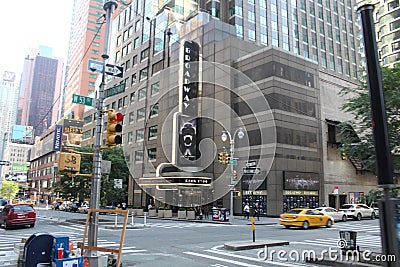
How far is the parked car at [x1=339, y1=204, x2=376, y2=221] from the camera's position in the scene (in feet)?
108

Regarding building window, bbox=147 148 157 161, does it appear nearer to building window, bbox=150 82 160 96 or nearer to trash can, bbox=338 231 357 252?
building window, bbox=150 82 160 96

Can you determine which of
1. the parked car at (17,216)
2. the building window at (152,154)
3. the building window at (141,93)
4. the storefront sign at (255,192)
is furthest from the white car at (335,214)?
the building window at (141,93)

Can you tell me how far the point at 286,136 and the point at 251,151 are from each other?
4.31 m

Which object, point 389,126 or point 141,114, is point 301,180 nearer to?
point 141,114

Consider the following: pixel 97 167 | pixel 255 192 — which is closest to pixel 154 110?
pixel 255 192

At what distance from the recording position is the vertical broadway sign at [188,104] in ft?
141

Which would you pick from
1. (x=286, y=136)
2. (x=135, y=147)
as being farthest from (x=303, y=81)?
(x=135, y=147)

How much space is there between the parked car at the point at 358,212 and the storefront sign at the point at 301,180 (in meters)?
5.79

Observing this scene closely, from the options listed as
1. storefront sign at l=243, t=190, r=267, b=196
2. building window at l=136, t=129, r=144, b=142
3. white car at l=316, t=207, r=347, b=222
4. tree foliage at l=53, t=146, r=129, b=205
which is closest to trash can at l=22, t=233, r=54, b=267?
tree foliage at l=53, t=146, r=129, b=205

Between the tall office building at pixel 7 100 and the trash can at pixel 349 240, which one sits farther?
the tall office building at pixel 7 100

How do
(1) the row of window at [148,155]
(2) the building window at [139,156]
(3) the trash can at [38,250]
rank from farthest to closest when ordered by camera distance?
1. (2) the building window at [139,156]
2. (1) the row of window at [148,155]
3. (3) the trash can at [38,250]

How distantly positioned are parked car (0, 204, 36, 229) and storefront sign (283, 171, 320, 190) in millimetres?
25302

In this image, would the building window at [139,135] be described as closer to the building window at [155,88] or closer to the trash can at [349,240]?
the building window at [155,88]

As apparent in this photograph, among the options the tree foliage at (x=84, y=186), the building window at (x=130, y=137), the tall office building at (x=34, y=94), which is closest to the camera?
the tree foliage at (x=84, y=186)
